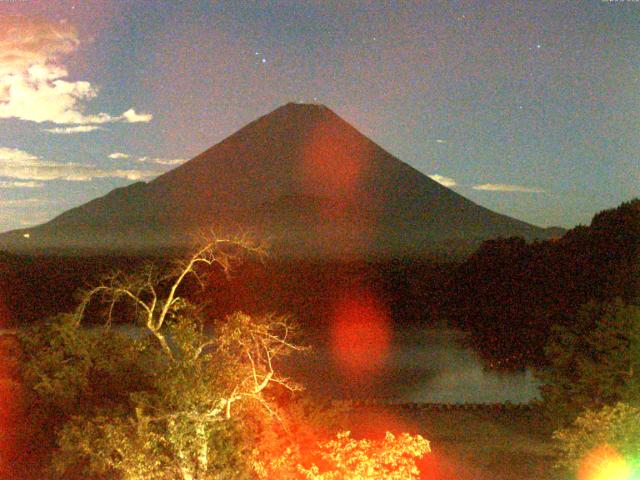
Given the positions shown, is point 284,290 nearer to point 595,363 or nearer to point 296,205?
point 595,363

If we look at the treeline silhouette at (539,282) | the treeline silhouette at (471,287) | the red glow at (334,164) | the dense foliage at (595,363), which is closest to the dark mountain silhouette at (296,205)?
the red glow at (334,164)

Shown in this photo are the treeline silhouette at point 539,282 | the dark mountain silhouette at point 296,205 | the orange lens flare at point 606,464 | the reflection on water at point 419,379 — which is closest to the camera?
the orange lens flare at point 606,464

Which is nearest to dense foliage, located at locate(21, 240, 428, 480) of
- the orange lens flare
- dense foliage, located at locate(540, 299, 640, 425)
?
the orange lens flare

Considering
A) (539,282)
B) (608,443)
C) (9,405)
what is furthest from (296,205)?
(608,443)

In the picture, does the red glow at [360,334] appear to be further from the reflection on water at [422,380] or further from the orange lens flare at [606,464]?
the orange lens flare at [606,464]

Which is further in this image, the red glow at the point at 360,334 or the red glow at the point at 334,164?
the red glow at the point at 334,164

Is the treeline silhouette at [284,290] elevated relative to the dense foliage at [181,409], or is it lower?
lower
